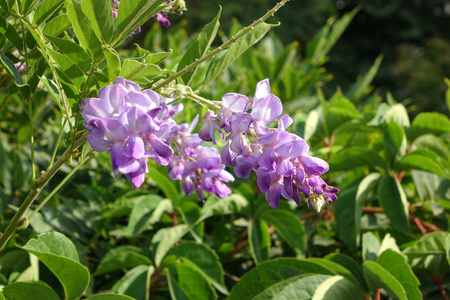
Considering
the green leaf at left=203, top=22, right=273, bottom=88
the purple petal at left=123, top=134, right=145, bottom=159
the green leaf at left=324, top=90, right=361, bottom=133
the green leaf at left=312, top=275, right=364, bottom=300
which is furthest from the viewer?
the green leaf at left=324, top=90, right=361, bottom=133

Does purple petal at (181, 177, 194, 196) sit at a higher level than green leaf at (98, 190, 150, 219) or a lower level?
higher

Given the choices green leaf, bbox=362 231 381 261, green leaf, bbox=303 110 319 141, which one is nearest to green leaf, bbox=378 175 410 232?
green leaf, bbox=362 231 381 261

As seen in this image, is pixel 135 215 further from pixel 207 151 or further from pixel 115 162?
pixel 115 162

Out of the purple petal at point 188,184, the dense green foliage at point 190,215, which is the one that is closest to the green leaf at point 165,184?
the dense green foliage at point 190,215

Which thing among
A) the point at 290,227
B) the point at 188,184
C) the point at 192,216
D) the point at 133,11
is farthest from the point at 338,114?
the point at 133,11

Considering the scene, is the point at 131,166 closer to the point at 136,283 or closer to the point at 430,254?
the point at 136,283

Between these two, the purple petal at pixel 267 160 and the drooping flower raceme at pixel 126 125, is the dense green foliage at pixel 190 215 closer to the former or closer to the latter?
the drooping flower raceme at pixel 126 125

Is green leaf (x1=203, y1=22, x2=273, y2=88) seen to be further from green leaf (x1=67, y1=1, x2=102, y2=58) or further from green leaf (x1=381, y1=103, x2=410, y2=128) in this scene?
green leaf (x1=381, y1=103, x2=410, y2=128)
